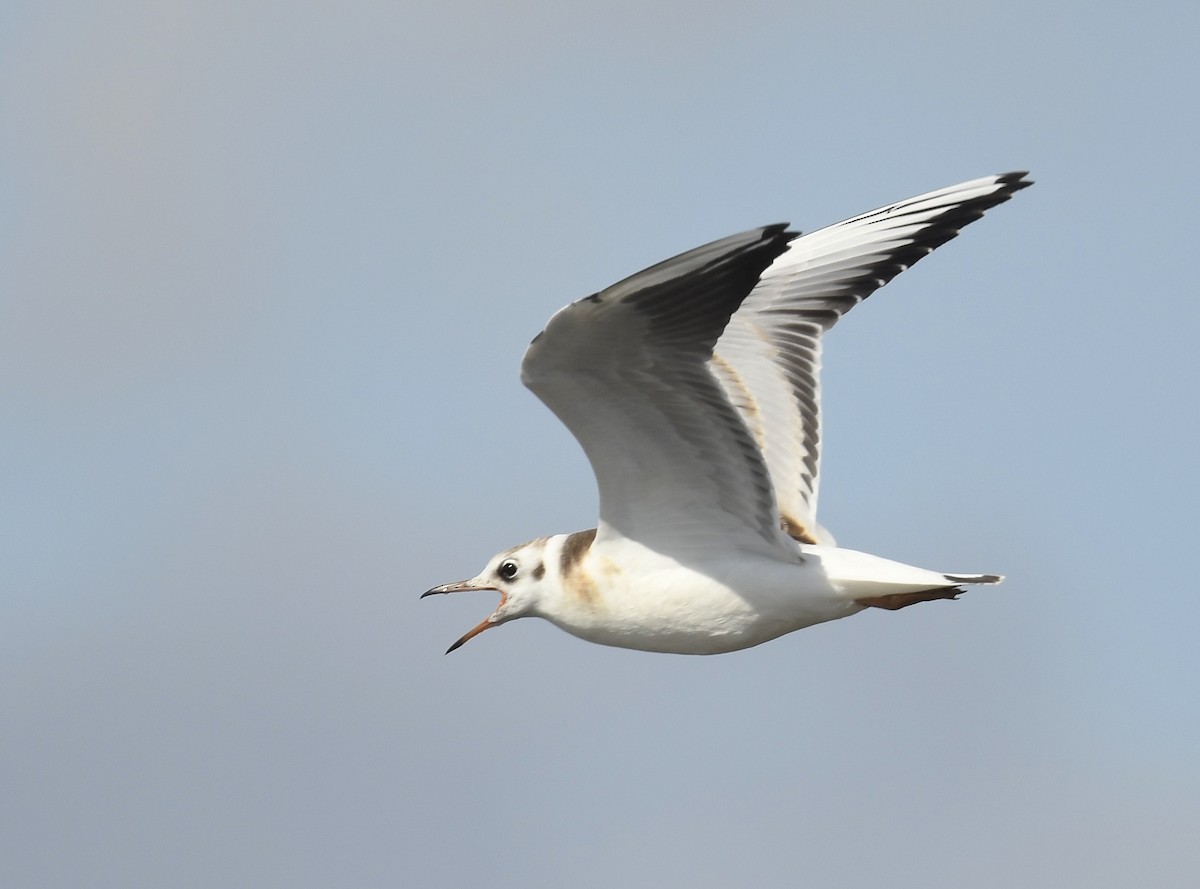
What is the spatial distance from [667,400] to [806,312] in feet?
9.63

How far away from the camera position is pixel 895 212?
43.1 feet

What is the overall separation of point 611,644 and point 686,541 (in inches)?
35.3

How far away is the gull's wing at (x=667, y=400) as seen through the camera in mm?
9266

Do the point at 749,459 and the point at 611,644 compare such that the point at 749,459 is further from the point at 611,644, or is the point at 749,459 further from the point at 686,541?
the point at 611,644

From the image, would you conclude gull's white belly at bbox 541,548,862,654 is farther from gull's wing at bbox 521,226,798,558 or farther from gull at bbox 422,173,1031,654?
gull's wing at bbox 521,226,798,558

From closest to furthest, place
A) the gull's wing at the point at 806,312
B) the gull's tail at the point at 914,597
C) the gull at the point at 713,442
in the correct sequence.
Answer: the gull at the point at 713,442, the gull's tail at the point at 914,597, the gull's wing at the point at 806,312

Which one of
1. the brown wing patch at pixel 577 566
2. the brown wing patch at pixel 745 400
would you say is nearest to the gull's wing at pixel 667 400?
the brown wing patch at pixel 577 566

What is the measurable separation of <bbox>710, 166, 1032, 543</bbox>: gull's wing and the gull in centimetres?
1

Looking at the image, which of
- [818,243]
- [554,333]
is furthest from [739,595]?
[818,243]

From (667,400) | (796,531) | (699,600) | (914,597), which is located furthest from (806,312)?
(667,400)

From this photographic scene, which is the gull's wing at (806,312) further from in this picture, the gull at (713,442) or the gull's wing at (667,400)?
the gull's wing at (667,400)

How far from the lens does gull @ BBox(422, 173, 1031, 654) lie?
9562 millimetres

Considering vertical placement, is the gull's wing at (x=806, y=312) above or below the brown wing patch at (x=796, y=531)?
above

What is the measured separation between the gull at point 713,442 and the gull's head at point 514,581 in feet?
0.04
